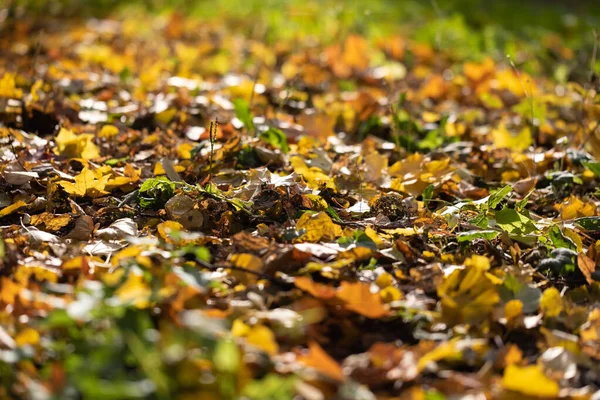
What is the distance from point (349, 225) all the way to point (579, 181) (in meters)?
0.86

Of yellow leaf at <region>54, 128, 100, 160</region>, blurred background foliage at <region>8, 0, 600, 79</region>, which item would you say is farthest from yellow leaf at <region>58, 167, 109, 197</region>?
blurred background foliage at <region>8, 0, 600, 79</region>

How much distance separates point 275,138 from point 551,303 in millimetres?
1212

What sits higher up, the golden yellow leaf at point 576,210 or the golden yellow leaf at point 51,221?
the golden yellow leaf at point 576,210

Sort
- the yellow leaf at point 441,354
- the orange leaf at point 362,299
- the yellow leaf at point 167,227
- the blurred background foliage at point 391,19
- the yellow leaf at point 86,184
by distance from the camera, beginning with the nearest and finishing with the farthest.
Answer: the yellow leaf at point 441,354
the orange leaf at point 362,299
the yellow leaf at point 167,227
the yellow leaf at point 86,184
the blurred background foliage at point 391,19

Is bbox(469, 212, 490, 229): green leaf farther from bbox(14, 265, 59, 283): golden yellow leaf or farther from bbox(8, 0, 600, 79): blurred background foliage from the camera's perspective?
bbox(8, 0, 600, 79): blurred background foliage

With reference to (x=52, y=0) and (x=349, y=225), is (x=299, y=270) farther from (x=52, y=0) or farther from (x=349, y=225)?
(x=52, y=0)

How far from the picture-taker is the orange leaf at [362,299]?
1.34m

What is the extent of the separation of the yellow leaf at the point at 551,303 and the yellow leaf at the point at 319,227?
19.7 inches

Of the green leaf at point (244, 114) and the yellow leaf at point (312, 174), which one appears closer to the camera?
the yellow leaf at point (312, 174)

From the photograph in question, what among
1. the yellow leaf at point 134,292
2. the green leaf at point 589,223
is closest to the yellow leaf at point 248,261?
the yellow leaf at point 134,292

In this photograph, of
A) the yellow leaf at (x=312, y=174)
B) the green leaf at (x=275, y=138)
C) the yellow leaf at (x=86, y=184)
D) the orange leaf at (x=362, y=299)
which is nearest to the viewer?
the orange leaf at (x=362, y=299)

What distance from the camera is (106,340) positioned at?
1109mm

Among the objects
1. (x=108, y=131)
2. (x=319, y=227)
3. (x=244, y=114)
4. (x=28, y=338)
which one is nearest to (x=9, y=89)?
(x=108, y=131)

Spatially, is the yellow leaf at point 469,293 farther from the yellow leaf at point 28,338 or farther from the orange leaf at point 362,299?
the yellow leaf at point 28,338
